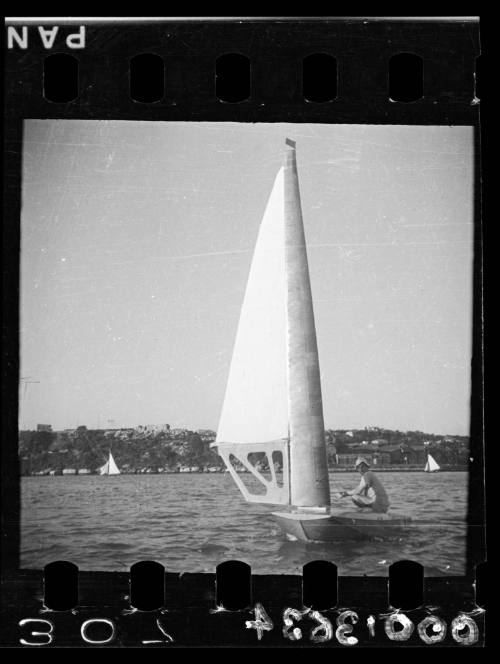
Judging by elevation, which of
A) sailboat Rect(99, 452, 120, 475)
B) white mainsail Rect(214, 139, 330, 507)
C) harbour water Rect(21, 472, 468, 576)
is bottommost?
harbour water Rect(21, 472, 468, 576)

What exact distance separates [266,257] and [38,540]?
2.59 meters

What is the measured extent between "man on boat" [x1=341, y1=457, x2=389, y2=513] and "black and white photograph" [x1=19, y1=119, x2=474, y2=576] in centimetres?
1

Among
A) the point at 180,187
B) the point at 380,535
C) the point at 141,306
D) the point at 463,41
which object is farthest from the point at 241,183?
the point at 380,535

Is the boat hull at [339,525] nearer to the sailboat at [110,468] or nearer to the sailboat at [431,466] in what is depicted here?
the sailboat at [431,466]

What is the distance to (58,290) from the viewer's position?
865 cm

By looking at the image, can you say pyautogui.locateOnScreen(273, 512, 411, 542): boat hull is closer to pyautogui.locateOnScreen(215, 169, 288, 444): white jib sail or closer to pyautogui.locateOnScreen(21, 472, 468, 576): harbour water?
pyautogui.locateOnScreen(21, 472, 468, 576): harbour water

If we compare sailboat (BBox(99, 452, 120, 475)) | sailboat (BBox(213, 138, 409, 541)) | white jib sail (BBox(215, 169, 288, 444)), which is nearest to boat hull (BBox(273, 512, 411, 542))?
sailboat (BBox(213, 138, 409, 541))

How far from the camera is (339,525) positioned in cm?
855

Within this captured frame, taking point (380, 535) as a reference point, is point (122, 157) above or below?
above

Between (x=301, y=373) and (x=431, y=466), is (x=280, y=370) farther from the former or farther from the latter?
(x=431, y=466)

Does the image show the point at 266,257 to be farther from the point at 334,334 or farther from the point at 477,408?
the point at 477,408

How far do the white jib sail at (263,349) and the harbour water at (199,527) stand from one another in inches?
17.9

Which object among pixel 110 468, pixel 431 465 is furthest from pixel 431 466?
pixel 110 468

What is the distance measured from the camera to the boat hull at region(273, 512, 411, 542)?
8.52m
